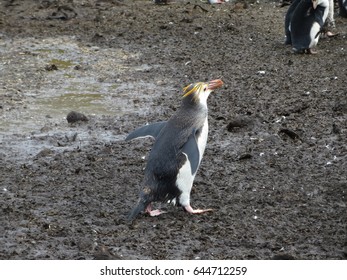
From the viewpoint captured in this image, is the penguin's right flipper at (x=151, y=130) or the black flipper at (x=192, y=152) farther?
the penguin's right flipper at (x=151, y=130)

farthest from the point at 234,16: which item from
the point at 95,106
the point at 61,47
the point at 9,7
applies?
the point at 95,106

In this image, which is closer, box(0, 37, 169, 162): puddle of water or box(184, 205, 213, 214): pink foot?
box(184, 205, 213, 214): pink foot

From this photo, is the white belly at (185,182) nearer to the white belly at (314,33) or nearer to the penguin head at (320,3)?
the white belly at (314,33)

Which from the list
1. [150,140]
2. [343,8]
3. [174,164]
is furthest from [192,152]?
[343,8]

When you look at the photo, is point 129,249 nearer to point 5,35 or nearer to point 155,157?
point 155,157

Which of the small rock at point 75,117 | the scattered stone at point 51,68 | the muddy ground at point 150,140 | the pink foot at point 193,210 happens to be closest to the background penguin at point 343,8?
the muddy ground at point 150,140

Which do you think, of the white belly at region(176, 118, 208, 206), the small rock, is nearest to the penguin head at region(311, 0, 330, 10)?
the small rock

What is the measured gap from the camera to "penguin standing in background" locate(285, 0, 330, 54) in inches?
359

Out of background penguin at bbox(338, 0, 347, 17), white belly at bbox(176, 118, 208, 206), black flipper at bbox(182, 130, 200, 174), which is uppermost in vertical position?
black flipper at bbox(182, 130, 200, 174)

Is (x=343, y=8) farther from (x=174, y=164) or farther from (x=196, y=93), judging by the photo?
(x=174, y=164)

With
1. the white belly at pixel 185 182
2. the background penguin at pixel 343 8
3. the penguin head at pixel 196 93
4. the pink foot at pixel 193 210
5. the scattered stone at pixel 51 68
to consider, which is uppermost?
the penguin head at pixel 196 93

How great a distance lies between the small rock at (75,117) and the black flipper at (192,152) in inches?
89.5

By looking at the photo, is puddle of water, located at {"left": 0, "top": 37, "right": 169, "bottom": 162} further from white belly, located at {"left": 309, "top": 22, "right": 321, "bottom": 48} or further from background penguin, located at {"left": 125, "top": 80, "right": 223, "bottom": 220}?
white belly, located at {"left": 309, "top": 22, "right": 321, "bottom": 48}

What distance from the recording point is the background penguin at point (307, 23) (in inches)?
359
